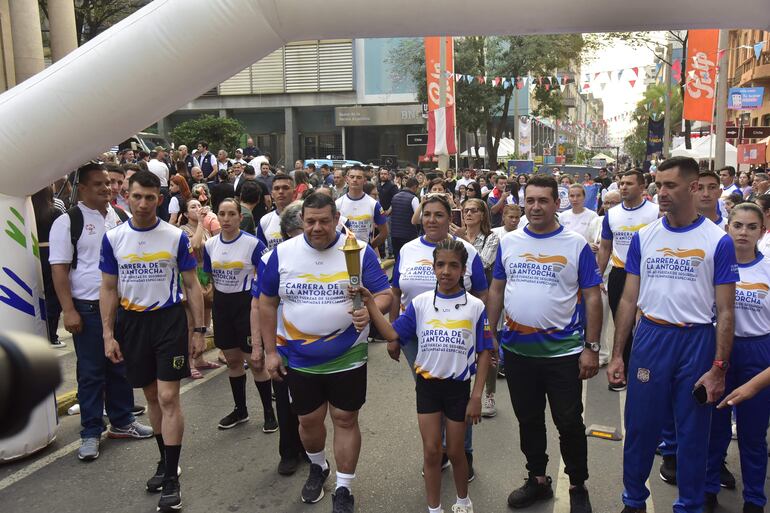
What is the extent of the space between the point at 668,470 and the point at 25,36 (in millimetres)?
21324

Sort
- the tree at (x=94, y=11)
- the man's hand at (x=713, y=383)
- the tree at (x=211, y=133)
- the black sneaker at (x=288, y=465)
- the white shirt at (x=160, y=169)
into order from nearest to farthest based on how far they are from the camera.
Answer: the man's hand at (x=713, y=383) < the black sneaker at (x=288, y=465) < the white shirt at (x=160, y=169) < the tree at (x=94, y=11) < the tree at (x=211, y=133)

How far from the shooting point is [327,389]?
402cm

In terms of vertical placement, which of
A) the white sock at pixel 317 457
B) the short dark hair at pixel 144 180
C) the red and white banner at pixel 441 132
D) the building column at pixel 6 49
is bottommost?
the white sock at pixel 317 457

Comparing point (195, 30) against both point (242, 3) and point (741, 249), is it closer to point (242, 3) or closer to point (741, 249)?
point (242, 3)

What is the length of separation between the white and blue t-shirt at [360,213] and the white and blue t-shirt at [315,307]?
13.9 ft

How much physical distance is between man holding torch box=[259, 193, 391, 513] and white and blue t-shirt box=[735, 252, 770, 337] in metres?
2.16

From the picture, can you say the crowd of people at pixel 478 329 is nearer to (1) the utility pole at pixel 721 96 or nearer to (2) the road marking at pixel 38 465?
(2) the road marking at pixel 38 465

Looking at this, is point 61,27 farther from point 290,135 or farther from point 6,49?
point 290,135

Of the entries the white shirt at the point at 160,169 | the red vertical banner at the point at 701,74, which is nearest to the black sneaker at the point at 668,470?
the white shirt at the point at 160,169

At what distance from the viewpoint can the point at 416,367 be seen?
3.87 m

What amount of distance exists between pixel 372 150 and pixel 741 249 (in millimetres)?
40863

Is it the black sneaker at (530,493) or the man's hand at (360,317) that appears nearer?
the man's hand at (360,317)

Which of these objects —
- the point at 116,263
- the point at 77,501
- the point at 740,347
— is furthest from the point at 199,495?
the point at 740,347

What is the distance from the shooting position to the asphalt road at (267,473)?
13.8 ft
